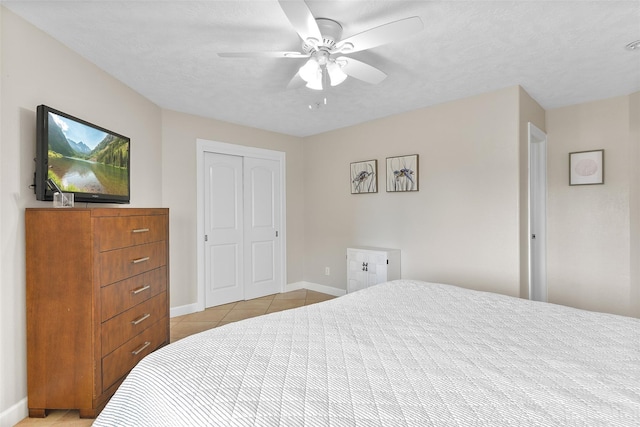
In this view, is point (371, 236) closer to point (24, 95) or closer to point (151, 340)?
point (151, 340)

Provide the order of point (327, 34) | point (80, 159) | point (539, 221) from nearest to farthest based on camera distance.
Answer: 1. point (327, 34)
2. point (80, 159)
3. point (539, 221)

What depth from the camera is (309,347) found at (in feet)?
4.23

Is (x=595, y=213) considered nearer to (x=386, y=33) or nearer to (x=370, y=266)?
(x=370, y=266)

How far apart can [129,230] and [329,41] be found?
5.78 feet

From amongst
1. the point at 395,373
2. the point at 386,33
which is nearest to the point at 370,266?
the point at 386,33

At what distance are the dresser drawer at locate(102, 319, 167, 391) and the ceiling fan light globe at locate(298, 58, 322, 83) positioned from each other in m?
2.10

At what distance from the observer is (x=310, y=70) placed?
2.04 m

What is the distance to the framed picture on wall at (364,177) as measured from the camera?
4074 millimetres

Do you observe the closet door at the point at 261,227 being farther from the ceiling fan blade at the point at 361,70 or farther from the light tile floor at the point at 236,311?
the ceiling fan blade at the point at 361,70

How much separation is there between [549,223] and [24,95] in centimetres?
467

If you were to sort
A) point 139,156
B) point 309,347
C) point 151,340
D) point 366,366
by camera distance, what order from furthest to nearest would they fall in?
point 139,156, point 151,340, point 309,347, point 366,366

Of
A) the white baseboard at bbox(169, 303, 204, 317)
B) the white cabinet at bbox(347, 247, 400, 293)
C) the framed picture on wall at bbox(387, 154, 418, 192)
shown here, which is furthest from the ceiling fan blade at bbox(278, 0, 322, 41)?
the white baseboard at bbox(169, 303, 204, 317)

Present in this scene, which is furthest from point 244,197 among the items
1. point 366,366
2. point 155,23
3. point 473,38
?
point 366,366

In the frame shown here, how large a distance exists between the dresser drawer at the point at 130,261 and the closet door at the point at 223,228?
136 cm
